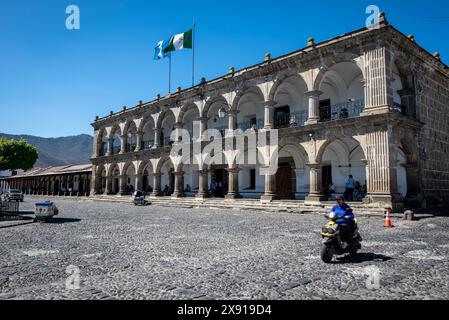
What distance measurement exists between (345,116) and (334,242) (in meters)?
13.6

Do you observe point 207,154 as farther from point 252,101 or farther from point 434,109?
point 434,109

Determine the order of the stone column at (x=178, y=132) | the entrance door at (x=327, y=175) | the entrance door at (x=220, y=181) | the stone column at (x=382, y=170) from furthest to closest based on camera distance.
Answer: the entrance door at (x=220, y=181)
the stone column at (x=178, y=132)
the entrance door at (x=327, y=175)
the stone column at (x=382, y=170)

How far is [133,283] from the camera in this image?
4.36 meters

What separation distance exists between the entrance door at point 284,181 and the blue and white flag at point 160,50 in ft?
41.8

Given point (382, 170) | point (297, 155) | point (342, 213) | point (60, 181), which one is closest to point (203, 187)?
point (297, 155)

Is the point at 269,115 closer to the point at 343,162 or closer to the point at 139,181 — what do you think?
the point at 343,162

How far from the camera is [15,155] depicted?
39.6 metres

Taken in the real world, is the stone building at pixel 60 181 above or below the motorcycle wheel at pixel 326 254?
above

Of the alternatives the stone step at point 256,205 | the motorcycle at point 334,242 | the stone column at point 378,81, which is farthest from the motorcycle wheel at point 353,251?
the stone column at point 378,81

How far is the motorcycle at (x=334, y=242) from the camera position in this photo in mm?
5574

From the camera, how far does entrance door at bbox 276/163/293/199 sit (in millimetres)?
21188

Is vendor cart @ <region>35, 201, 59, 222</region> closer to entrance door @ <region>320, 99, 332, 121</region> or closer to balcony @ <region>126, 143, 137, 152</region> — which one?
entrance door @ <region>320, 99, 332, 121</region>

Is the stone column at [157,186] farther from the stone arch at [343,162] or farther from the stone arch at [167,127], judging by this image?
the stone arch at [343,162]
